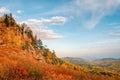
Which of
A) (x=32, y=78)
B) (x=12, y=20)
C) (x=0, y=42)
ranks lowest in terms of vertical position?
(x=32, y=78)

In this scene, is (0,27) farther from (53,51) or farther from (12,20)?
(53,51)

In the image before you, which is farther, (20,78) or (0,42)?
(0,42)

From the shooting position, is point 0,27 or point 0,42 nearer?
point 0,42

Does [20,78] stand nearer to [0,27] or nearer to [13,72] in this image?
[13,72]

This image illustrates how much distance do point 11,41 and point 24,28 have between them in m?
24.6

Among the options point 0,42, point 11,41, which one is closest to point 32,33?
point 11,41

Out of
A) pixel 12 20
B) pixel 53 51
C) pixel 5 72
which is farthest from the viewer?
pixel 53 51

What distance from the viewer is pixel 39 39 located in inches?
4739

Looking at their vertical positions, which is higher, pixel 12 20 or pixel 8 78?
pixel 12 20

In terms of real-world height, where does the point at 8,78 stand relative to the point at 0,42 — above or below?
below

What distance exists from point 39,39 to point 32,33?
6.68 meters

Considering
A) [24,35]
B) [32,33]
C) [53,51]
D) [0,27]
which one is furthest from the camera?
[53,51]

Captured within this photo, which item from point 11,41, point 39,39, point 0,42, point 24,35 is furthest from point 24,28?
point 0,42

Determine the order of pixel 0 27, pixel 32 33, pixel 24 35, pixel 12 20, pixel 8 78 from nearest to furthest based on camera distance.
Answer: pixel 8 78
pixel 0 27
pixel 12 20
pixel 24 35
pixel 32 33
